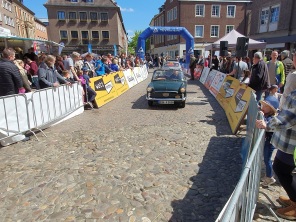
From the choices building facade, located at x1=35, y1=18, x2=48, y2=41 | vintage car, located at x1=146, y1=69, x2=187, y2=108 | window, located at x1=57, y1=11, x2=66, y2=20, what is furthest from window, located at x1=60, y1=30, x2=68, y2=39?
vintage car, located at x1=146, y1=69, x2=187, y2=108

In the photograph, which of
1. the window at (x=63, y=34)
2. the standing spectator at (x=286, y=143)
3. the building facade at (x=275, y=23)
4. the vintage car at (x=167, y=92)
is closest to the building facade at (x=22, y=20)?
the window at (x=63, y=34)

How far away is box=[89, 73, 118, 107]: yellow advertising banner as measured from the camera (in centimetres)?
953

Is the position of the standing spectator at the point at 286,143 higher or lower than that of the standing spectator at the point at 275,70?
lower

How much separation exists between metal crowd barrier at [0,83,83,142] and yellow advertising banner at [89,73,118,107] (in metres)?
1.77

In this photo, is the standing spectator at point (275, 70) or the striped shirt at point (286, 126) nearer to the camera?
the striped shirt at point (286, 126)

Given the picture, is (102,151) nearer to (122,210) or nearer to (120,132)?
(120,132)

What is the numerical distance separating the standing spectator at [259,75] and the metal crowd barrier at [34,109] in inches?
227

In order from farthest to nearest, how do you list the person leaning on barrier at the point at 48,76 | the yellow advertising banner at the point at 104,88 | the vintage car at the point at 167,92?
the yellow advertising banner at the point at 104,88, the vintage car at the point at 167,92, the person leaning on barrier at the point at 48,76

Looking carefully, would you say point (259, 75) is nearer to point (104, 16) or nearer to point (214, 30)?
point (214, 30)

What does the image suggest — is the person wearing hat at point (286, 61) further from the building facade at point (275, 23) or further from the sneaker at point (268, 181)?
the building facade at point (275, 23)

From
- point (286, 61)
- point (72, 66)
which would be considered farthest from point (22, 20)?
point (286, 61)

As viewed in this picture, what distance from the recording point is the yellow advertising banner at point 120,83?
1223cm

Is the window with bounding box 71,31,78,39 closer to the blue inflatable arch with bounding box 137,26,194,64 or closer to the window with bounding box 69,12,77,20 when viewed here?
the window with bounding box 69,12,77,20

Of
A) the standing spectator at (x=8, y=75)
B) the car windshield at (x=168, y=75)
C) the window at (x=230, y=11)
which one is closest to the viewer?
the standing spectator at (x=8, y=75)
